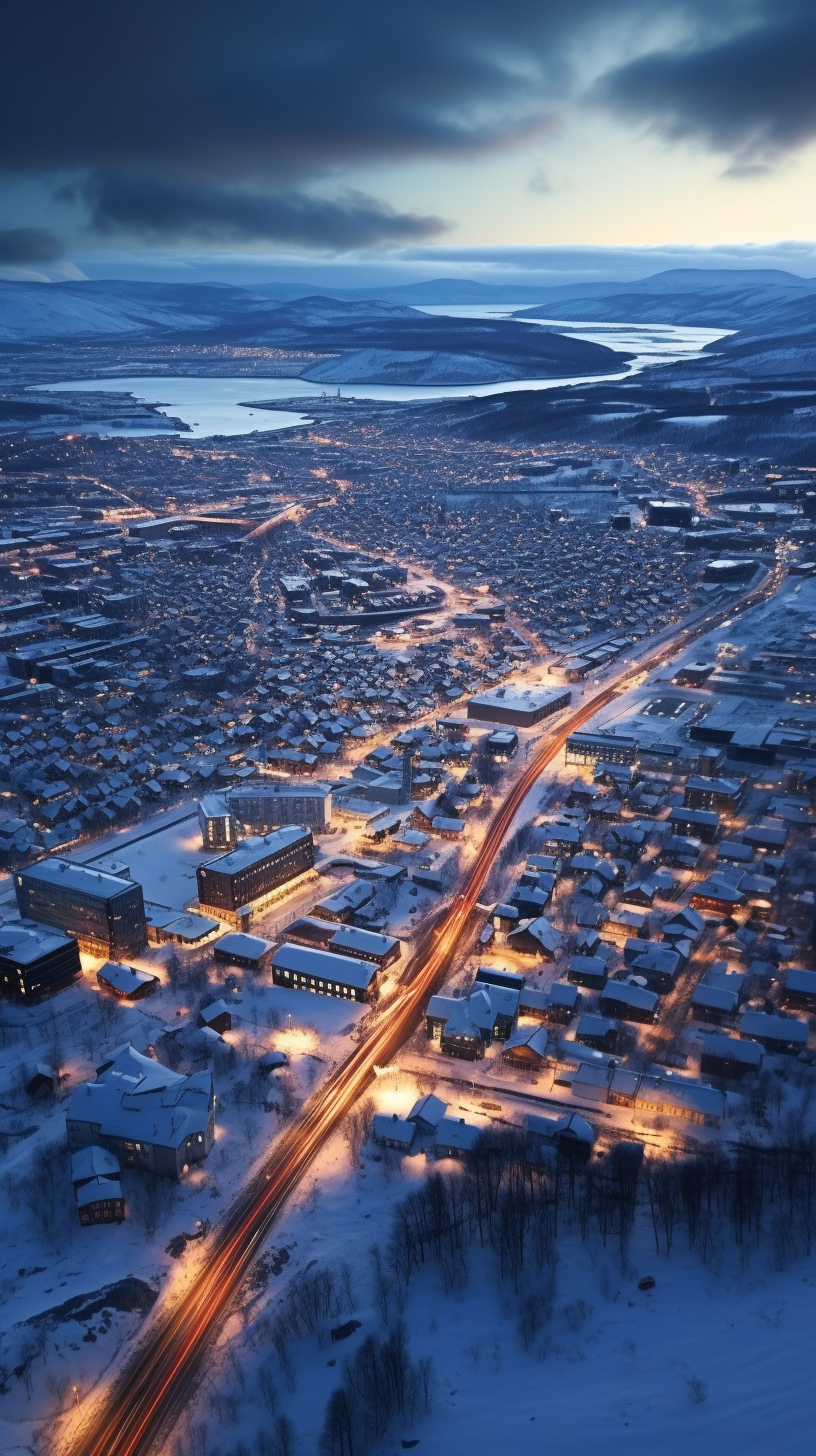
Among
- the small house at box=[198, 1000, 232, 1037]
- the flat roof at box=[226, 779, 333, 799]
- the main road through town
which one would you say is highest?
the flat roof at box=[226, 779, 333, 799]

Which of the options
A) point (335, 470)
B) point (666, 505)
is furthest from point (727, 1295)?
point (335, 470)

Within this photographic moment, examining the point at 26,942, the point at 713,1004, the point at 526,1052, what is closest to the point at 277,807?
the point at 26,942

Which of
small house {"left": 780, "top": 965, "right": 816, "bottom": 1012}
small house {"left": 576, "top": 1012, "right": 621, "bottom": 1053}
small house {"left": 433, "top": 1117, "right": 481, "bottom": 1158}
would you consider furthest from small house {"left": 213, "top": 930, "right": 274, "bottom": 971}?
small house {"left": 780, "top": 965, "right": 816, "bottom": 1012}

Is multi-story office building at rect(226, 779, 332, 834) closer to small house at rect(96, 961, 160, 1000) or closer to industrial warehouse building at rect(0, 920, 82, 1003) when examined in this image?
small house at rect(96, 961, 160, 1000)

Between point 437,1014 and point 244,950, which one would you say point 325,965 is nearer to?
point 244,950

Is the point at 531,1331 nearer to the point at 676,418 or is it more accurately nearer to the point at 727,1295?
the point at 727,1295
